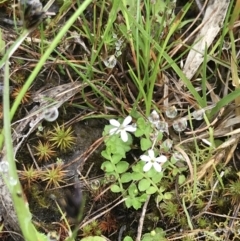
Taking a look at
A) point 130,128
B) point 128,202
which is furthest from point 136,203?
point 130,128

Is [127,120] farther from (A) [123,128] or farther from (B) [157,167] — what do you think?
(B) [157,167]

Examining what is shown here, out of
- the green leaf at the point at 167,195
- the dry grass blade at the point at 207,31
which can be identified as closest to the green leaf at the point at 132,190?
the green leaf at the point at 167,195

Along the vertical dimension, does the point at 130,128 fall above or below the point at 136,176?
above

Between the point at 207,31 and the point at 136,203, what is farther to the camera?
the point at 207,31

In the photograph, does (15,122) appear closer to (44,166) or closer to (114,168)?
(44,166)

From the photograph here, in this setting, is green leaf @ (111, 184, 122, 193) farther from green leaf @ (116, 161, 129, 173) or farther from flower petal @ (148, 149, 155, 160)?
flower petal @ (148, 149, 155, 160)

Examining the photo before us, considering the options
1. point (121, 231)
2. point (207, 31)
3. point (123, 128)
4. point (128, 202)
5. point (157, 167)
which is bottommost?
point (121, 231)
